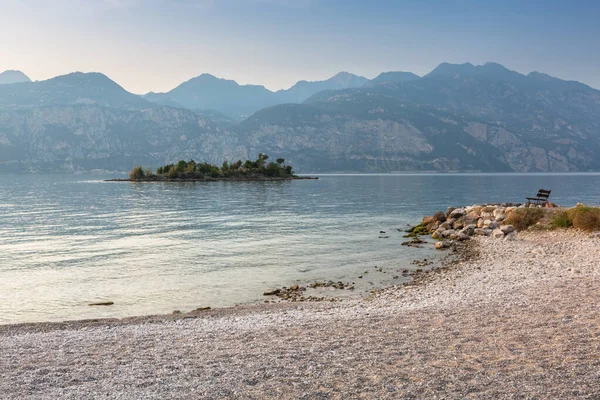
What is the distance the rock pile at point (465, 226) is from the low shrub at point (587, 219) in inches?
201

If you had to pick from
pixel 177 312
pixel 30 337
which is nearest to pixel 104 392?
pixel 30 337

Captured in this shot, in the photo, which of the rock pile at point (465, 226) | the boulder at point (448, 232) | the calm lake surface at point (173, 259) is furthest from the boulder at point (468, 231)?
the calm lake surface at point (173, 259)

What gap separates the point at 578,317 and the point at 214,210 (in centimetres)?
6526

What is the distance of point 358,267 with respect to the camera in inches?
1193

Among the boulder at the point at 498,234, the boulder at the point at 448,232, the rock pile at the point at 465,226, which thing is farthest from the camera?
the boulder at the point at 448,232

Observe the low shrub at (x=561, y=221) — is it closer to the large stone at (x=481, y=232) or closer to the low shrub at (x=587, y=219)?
the low shrub at (x=587, y=219)

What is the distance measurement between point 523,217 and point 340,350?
3667 cm

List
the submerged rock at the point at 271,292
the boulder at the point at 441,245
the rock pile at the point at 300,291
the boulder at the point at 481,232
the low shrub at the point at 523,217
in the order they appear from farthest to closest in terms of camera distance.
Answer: the low shrub at the point at 523,217, the boulder at the point at 481,232, the boulder at the point at 441,245, the submerged rock at the point at 271,292, the rock pile at the point at 300,291

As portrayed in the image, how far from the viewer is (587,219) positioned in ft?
118

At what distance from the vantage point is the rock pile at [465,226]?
3956cm

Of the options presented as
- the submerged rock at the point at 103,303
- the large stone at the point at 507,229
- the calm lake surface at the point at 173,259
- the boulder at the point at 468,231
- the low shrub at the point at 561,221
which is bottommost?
the submerged rock at the point at 103,303

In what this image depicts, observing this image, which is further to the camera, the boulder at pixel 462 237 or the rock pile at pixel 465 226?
the boulder at pixel 462 237

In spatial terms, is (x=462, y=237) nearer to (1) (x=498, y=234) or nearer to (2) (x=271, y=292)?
(1) (x=498, y=234)

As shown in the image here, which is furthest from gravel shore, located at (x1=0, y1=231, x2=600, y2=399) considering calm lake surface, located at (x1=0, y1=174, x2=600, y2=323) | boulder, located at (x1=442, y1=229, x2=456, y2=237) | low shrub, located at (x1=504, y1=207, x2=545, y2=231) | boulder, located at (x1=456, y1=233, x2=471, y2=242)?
low shrub, located at (x1=504, y1=207, x2=545, y2=231)
